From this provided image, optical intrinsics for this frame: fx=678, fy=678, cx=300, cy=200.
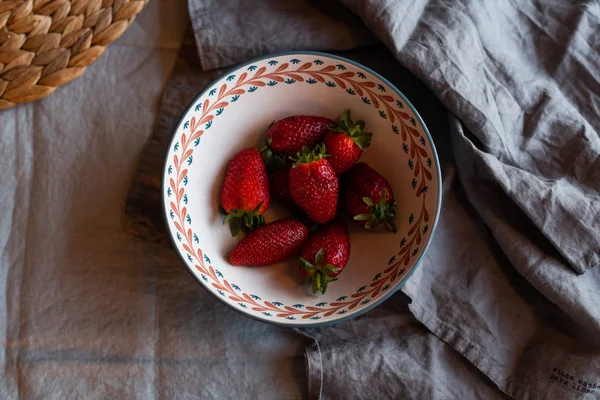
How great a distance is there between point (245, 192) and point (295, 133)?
0.33 ft

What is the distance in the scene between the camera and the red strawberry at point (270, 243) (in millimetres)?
852

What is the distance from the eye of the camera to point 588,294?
870 millimetres

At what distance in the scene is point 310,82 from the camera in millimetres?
903

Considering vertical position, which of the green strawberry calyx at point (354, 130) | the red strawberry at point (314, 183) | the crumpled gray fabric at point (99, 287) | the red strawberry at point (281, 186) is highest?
the green strawberry calyx at point (354, 130)

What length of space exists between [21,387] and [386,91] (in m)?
0.61

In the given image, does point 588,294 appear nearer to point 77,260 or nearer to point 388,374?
point 388,374

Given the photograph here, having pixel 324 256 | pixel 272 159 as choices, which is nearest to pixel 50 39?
pixel 272 159

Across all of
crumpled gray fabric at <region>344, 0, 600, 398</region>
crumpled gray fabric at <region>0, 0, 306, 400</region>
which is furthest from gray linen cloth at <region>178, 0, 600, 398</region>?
crumpled gray fabric at <region>0, 0, 306, 400</region>

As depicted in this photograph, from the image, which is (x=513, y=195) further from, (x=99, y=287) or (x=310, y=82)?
(x=99, y=287)

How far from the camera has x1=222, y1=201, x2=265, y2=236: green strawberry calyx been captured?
2.87ft

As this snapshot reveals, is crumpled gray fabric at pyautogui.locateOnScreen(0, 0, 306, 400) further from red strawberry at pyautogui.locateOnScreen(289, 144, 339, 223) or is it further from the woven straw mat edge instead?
red strawberry at pyautogui.locateOnScreen(289, 144, 339, 223)

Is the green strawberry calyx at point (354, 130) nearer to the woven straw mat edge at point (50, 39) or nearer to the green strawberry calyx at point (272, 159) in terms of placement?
the green strawberry calyx at point (272, 159)

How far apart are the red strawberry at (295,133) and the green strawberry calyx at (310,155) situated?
0.8 inches

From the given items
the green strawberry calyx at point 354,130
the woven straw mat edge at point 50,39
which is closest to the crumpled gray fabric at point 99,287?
the woven straw mat edge at point 50,39
